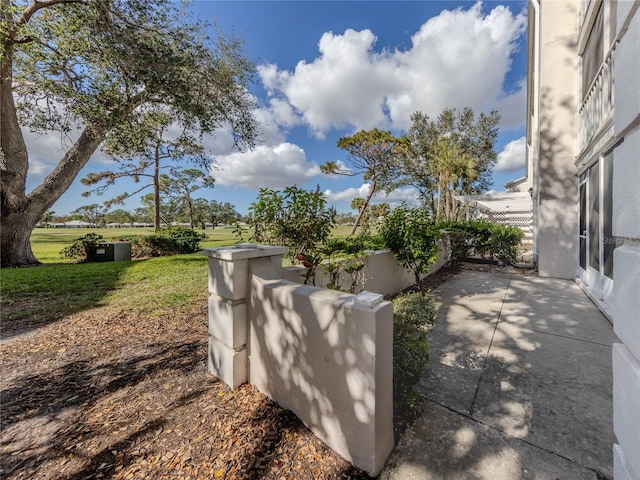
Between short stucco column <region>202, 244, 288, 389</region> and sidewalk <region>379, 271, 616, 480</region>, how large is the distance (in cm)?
151

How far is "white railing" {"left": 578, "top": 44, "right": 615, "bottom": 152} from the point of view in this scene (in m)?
4.43

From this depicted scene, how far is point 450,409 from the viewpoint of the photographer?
7.57ft

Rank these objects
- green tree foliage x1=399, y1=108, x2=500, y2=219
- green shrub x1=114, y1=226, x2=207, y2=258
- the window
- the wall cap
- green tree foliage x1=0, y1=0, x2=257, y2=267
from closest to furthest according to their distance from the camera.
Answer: the wall cap, the window, green tree foliage x1=0, y1=0, x2=257, y2=267, green shrub x1=114, y1=226, x2=207, y2=258, green tree foliage x1=399, y1=108, x2=500, y2=219

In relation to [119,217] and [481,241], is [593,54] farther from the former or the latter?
[119,217]

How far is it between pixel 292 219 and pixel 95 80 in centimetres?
798

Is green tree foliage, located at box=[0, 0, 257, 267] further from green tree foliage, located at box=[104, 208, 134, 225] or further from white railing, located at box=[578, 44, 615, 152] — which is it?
green tree foliage, located at box=[104, 208, 134, 225]

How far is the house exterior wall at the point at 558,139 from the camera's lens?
269 inches

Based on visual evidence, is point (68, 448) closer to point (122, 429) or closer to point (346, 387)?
point (122, 429)

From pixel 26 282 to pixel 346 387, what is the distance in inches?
351

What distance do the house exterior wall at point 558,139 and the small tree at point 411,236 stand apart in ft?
13.7

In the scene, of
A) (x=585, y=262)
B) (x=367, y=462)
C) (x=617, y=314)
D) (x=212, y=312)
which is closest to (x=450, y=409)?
(x=367, y=462)

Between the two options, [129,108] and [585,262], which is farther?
[129,108]

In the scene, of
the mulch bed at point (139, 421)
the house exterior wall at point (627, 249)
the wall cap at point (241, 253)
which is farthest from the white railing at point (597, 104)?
the mulch bed at point (139, 421)

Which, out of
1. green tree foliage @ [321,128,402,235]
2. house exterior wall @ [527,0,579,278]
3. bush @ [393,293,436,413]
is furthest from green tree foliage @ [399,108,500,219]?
bush @ [393,293,436,413]
